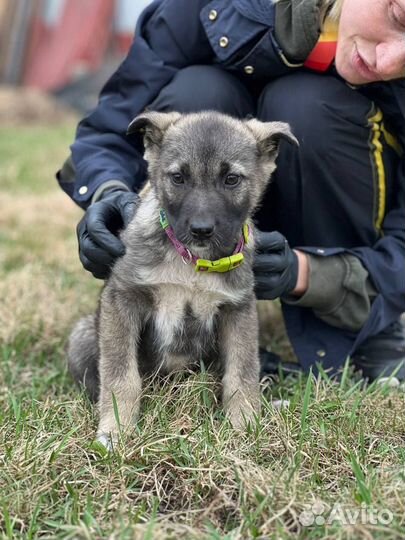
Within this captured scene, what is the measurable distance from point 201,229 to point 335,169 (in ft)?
3.98

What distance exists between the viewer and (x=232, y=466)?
2.41m

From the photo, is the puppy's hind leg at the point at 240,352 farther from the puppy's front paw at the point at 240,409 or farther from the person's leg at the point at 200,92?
the person's leg at the point at 200,92

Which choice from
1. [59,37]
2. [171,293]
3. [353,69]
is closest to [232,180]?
[171,293]

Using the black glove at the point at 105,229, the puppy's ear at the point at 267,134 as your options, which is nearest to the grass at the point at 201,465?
the black glove at the point at 105,229

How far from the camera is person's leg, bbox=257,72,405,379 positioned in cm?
365

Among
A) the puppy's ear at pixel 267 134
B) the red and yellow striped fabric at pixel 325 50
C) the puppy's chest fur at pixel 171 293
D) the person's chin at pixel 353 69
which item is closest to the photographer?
the puppy's chest fur at pixel 171 293

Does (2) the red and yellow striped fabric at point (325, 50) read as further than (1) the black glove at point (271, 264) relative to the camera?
Yes

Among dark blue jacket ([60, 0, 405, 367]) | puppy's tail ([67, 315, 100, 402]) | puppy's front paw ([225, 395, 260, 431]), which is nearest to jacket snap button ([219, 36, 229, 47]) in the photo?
dark blue jacket ([60, 0, 405, 367])

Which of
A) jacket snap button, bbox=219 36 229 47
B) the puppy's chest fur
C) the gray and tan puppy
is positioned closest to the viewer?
the gray and tan puppy

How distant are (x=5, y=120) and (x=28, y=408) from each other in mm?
12512

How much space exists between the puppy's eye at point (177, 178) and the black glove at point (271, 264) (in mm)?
538

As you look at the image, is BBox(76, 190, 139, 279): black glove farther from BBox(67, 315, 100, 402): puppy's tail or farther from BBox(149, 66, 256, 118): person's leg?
BBox(149, 66, 256, 118): person's leg

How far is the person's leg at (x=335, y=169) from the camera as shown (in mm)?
3648

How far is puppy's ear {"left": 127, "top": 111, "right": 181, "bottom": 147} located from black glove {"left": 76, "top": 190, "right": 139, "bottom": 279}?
0.95 ft
